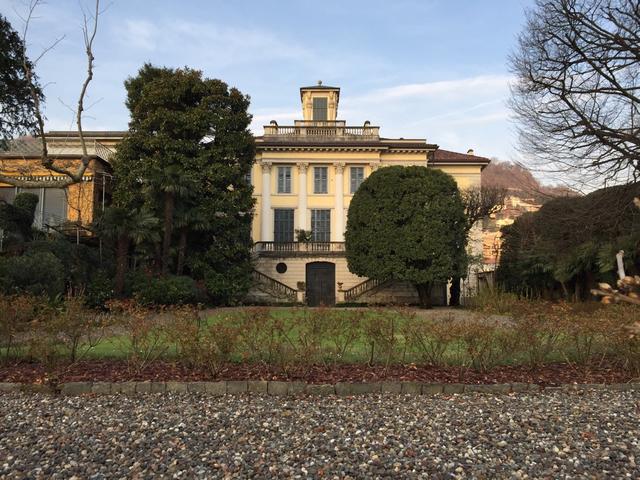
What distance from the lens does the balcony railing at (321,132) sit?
3616 cm

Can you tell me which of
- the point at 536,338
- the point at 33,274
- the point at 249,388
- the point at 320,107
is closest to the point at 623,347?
the point at 536,338

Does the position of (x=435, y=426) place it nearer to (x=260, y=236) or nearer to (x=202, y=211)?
(x=202, y=211)

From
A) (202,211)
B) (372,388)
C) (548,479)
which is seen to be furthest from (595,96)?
(202,211)

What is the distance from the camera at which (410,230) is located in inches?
1026

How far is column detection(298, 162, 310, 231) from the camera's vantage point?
35656 mm

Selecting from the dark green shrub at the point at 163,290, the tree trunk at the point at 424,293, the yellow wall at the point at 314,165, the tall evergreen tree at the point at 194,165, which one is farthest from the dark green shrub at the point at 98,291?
the yellow wall at the point at 314,165

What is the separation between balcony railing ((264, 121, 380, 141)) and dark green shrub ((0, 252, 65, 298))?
22754 millimetres

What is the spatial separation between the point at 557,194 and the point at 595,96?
346cm

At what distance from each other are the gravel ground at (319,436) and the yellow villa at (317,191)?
82.7 ft

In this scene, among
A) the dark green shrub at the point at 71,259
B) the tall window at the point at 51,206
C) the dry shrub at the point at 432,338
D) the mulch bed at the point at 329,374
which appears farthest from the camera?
the tall window at the point at 51,206

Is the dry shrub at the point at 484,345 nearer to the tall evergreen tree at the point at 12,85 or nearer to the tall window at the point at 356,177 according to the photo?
the tall evergreen tree at the point at 12,85

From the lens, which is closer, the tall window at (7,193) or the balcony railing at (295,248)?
the tall window at (7,193)

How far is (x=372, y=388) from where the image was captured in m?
6.15

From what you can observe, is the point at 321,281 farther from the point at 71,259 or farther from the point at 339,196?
the point at 71,259
